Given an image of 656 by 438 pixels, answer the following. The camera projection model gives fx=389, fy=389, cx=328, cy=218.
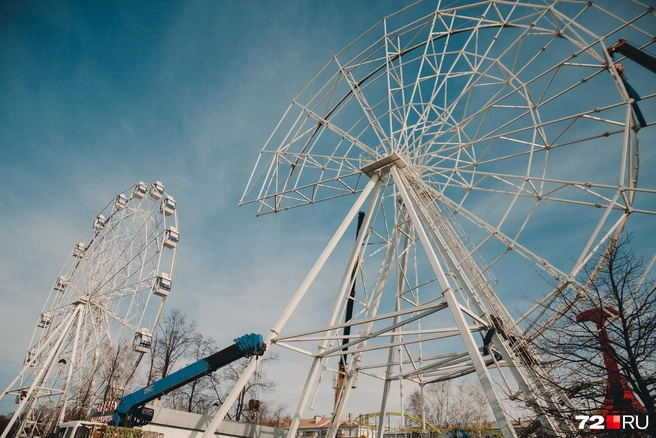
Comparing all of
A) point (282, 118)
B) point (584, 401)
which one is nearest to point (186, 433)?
point (282, 118)

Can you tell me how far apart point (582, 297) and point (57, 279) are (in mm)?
33314

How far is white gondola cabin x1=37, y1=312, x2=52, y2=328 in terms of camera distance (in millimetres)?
28484

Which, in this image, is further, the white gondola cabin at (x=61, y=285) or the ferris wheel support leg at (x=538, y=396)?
the white gondola cabin at (x=61, y=285)

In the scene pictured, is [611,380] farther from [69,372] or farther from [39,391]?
[39,391]

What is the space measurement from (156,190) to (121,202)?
3.84 metres

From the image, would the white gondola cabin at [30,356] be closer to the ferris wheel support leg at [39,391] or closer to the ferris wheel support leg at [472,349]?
the ferris wheel support leg at [39,391]

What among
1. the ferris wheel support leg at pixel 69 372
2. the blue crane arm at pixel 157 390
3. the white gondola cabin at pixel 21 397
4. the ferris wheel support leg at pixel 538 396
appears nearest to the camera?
the ferris wheel support leg at pixel 538 396

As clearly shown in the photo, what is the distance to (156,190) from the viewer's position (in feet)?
92.6

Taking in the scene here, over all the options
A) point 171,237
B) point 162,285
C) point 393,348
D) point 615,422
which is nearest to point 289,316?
point 393,348

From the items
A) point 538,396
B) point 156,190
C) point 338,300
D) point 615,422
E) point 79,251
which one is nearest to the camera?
point 615,422

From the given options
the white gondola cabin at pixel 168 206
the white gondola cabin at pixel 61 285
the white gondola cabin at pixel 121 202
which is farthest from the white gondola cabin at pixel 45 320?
the white gondola cabin at pixel 168 206

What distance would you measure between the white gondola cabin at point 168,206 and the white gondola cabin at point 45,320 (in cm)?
1203

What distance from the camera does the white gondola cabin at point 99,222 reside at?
100 feet

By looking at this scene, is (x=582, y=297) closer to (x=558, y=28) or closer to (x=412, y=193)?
(x=412, y=193)
